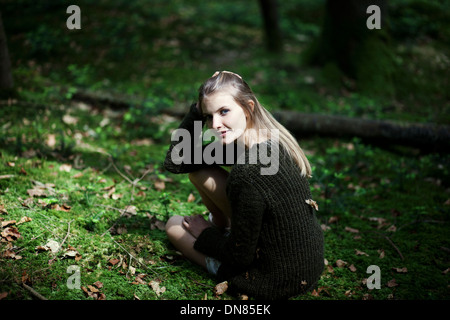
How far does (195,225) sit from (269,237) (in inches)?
26.6

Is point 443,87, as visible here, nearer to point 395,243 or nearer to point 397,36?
point 397,36

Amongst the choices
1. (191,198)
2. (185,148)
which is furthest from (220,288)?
(191,198)

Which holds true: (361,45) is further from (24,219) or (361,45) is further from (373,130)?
(24,219)

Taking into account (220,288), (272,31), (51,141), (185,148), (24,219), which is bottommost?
(220,288)

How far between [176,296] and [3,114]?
347 cm

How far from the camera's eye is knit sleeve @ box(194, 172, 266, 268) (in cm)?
225

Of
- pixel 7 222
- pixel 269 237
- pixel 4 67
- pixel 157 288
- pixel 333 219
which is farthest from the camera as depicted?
pixel 4 67

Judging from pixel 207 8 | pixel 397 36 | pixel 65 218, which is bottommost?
pixel 65 218

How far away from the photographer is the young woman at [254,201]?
229 cm

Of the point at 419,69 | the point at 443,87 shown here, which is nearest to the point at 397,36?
the point at 419,69

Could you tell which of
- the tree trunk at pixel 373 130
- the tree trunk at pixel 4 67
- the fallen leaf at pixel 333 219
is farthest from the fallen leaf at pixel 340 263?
the tree trunk at pixel 4 67

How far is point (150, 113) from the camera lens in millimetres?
5547

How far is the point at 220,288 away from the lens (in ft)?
8.46

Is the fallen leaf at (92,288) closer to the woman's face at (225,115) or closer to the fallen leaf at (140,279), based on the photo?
the fallen leaf at (140,279)
